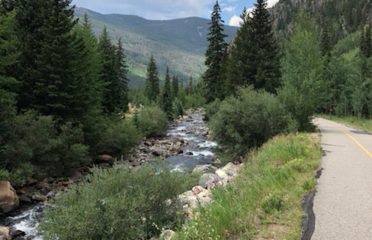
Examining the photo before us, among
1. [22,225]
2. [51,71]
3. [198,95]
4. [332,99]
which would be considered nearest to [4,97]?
[51,71]

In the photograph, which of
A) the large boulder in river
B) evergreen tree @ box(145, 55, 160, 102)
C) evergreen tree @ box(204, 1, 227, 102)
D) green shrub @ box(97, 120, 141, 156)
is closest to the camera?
the large boulder in river

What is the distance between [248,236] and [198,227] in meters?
0.93

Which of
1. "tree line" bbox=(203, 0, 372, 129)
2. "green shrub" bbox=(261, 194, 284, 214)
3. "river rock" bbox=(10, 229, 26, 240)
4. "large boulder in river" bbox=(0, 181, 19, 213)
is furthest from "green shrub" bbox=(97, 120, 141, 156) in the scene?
"green shrub" bbox=(261, 194, 284, 214)

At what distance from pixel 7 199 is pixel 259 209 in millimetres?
16306

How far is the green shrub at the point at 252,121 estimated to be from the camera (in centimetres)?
2700

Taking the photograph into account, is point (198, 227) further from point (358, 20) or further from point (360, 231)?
→ point (358, 20)

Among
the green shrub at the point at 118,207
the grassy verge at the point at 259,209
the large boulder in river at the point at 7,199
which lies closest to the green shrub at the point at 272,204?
the grassy verge at the point at 259,209

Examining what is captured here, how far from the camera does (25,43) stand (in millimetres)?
33188

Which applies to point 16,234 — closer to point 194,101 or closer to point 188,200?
point 188,200

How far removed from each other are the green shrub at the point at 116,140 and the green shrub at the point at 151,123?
41.7ft

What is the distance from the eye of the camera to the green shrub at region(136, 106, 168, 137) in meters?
58.7

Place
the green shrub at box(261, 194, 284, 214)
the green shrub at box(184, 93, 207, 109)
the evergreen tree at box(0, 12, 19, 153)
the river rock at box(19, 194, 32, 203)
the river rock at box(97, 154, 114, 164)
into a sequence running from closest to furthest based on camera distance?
the green shrub at box(261, 194, 284, 214), the river rock at box(19, 194, 32, 203), the evergreen tree at box(0, 12, 19, 153), the river rock at box(97, 154, 114, 164), the green shrub at box(184, 93, 207, 109)

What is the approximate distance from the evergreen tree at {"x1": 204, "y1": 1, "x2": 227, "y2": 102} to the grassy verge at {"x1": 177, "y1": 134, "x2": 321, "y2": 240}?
142ft

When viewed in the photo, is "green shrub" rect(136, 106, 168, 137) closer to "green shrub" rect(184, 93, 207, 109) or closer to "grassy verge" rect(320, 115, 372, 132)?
"grassy verge" rect(320, 115, 372, 132)
